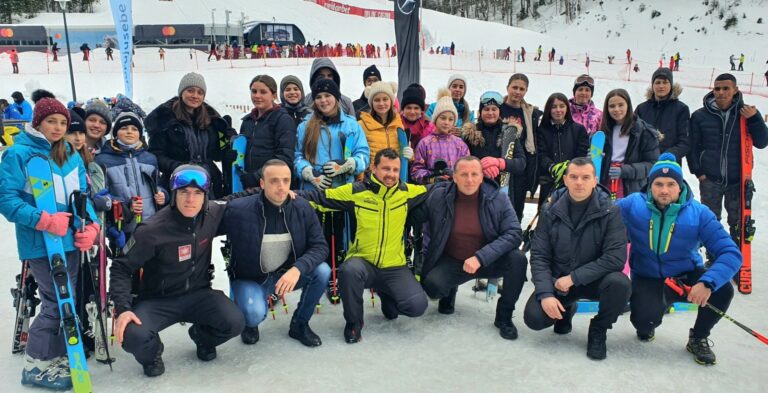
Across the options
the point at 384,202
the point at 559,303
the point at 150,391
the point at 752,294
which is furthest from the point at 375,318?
the point at 752,294

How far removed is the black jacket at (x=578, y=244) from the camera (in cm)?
367

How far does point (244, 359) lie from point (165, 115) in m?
2.24

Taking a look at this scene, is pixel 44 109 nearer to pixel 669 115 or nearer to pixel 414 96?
pixel 414 96

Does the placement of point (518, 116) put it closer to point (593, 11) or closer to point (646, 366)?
point (646, 366)

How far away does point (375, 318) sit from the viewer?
434 cm

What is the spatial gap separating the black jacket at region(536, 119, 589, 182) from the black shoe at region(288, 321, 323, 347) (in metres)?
2.80

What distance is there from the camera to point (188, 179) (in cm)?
335

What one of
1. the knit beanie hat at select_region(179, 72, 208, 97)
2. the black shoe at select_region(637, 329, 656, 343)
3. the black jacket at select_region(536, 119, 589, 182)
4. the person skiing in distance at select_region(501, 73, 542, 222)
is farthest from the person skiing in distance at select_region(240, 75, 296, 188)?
the black shoe at select_region(637, 329, 656, 343)

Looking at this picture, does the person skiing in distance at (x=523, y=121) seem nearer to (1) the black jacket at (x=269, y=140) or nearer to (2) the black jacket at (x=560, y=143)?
(2) the black jacket at (x=560, y=143)

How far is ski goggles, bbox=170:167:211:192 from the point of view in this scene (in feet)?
11.0

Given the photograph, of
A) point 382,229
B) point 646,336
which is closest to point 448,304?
point 382,229

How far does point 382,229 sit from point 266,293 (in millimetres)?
992

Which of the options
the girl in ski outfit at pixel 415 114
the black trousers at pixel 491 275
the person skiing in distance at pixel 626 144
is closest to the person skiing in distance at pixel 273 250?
the black trousers at pixel 491 275

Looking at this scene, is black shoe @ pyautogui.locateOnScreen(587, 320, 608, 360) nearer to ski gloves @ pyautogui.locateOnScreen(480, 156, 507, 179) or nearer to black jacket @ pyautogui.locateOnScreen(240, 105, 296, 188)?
ski gloves @ pyautogui.locateOnScreen(480, 156, 507, 179)
